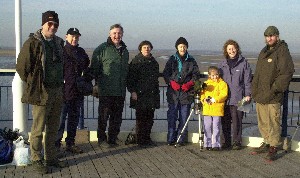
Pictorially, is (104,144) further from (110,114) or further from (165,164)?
(165,164)

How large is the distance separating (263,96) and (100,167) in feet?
8.50

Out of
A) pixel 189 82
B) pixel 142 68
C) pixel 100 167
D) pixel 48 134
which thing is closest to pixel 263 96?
pixel 189 82

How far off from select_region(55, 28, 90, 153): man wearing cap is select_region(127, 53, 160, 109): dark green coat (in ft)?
2.58

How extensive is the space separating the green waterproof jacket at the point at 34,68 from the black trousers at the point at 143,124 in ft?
7.51

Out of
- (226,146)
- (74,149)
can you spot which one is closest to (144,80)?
(74,149)

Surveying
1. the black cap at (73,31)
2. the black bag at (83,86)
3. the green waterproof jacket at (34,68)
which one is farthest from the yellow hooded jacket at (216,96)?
the green waterproof jacket at (34,68)

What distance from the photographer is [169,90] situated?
827 centimetres

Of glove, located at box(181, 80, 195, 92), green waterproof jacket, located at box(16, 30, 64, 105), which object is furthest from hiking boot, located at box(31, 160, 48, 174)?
glove, located at box(181, 80, 195, 92)

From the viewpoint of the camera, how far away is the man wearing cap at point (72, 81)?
288 inches

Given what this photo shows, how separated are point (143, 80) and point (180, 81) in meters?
0.58

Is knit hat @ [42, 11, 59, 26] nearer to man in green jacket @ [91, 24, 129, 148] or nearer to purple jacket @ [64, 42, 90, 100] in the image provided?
purple jacket @ [64, 42, 90, 100]

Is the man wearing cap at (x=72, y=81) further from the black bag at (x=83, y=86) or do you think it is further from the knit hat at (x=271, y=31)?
the knit hat at (x=271, y=31)

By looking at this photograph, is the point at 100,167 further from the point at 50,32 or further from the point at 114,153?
the point at 50,32

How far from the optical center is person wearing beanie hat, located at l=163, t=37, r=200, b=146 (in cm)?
811
